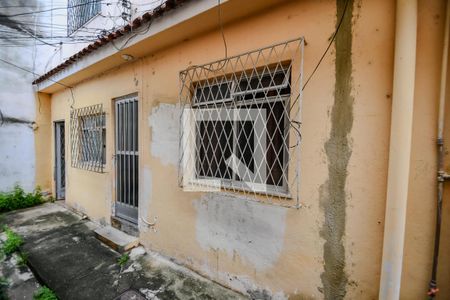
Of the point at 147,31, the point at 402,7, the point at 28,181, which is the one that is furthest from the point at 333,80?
the point at 28,181

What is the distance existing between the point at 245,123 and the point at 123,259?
9.62ft

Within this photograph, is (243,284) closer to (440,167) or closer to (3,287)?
(440,167)

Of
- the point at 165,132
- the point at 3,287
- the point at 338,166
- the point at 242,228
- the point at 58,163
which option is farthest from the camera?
the point at 58,163

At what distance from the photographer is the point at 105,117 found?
4676 millimetres

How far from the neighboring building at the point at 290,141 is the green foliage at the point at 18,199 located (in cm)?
470

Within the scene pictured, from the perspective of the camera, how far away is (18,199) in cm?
619

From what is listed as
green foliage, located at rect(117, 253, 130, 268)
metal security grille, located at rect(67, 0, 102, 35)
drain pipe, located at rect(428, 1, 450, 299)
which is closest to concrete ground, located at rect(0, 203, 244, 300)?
green foliage, located at rect(117, 253, 130, 268)

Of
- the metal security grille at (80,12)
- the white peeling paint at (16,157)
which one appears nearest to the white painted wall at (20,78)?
the white peeling paint at (16,157)

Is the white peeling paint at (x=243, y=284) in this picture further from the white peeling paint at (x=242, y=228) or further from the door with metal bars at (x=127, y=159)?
the door with metal bars at (x=127, y=159)

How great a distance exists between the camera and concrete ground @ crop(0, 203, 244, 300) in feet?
9.00

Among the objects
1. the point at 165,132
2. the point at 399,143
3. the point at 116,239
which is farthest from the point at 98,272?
the point at 399,143

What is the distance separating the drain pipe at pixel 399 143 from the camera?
5.30ft

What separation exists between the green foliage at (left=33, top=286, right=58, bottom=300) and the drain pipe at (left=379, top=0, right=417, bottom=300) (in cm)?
356

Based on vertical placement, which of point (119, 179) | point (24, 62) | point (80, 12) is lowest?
point (119, 179)
